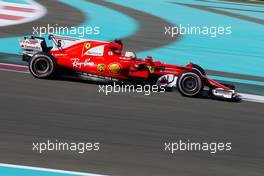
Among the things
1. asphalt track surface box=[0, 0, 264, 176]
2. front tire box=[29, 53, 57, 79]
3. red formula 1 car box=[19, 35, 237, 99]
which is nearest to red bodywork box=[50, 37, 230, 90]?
red formula 1 car box=[19, 35, 237, 99]

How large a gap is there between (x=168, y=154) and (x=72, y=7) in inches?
648

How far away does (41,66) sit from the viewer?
418 inches

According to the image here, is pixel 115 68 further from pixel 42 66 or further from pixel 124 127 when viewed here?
pixel 124 127

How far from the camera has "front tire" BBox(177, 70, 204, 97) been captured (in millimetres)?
10108

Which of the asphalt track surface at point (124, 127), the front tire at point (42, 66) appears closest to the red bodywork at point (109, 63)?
the front tire at point (42, 66)

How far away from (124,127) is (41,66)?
123 inches

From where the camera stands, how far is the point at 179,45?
1677 centimetres

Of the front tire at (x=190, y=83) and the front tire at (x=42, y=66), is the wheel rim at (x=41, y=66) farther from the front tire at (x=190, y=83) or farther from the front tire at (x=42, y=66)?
the front tire at (x=190, y=83)

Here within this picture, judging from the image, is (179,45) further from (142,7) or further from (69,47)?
(142,7)

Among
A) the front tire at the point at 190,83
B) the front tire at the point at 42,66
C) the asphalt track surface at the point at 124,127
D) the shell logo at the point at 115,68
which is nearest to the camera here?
the asphalt track surface at the point at 124,127

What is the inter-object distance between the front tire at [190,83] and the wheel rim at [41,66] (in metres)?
2.27

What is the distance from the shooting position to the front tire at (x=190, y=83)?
1011 cm

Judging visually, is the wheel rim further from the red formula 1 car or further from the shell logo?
the shell logo

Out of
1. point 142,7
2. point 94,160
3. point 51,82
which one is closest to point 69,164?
point 94,160
